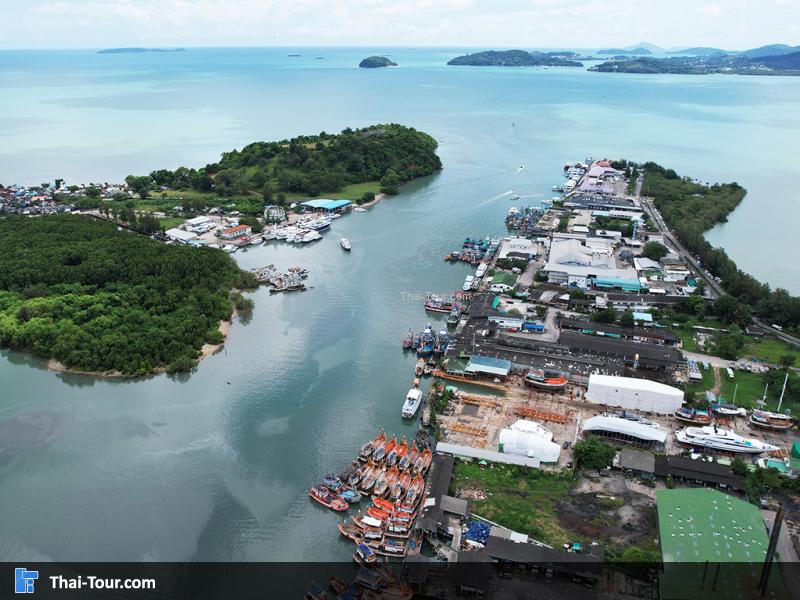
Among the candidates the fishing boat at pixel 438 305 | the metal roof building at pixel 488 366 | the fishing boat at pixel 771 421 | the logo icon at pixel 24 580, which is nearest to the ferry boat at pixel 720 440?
the fishing boat at pixel 771 421

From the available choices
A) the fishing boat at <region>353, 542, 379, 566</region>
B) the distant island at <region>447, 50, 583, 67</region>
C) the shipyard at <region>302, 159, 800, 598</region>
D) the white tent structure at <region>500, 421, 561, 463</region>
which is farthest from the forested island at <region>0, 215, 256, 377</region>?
the distant island at <region>447, 50, 583, 67</region>

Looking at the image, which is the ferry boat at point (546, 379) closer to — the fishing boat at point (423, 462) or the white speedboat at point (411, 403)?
the white speedboat at point (411, 403)

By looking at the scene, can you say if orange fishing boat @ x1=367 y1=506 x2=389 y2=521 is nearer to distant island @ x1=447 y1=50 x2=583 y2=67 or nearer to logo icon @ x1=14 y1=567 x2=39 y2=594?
logo icon @ x1=14 y1=567 x2=39 y2=594

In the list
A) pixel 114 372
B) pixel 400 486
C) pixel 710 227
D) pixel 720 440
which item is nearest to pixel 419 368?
pixel 400 486

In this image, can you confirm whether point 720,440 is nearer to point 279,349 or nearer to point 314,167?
point 279,349

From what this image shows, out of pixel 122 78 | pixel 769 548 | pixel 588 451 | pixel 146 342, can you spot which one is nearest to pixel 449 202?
pixel 146 342

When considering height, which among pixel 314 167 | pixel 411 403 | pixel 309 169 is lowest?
pixel 411 403
